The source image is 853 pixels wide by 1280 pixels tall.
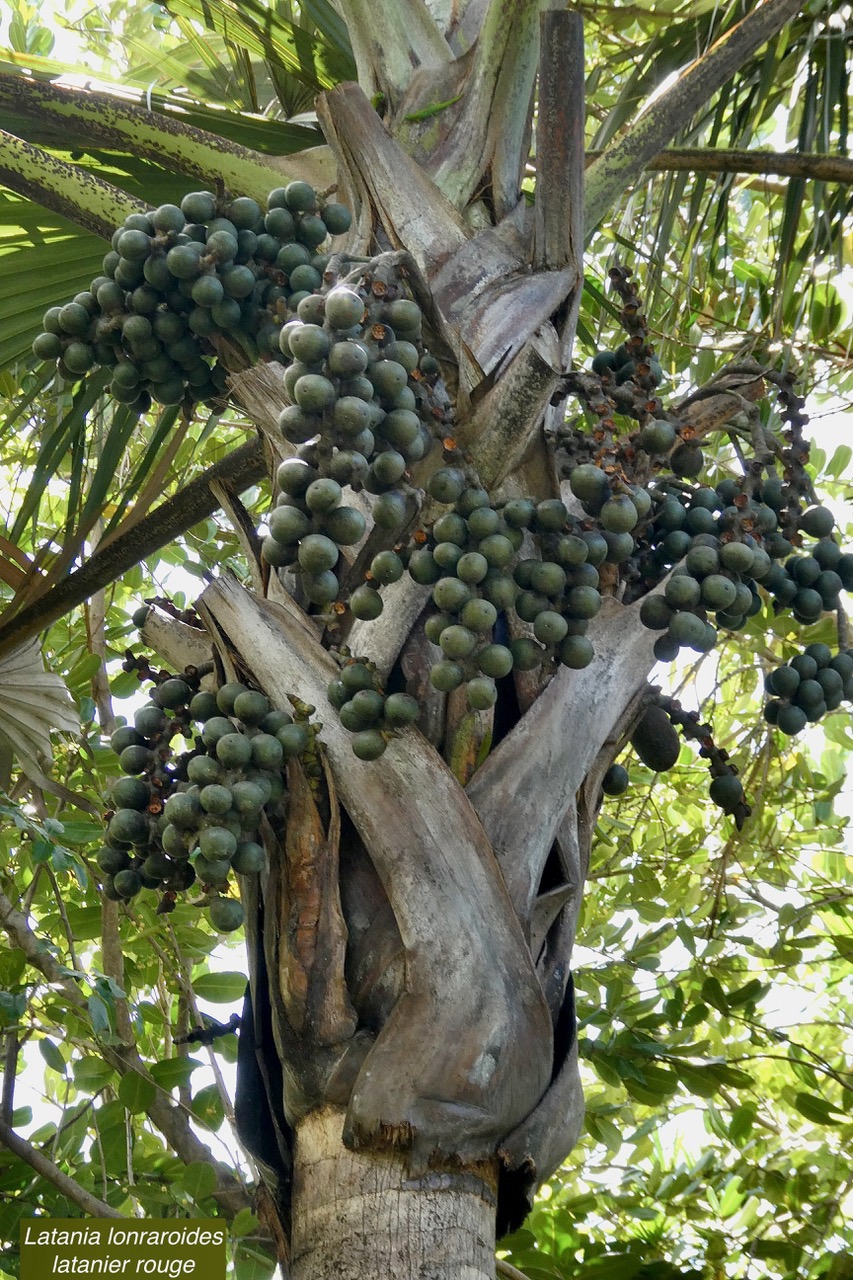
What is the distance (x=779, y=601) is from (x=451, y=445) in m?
0.62

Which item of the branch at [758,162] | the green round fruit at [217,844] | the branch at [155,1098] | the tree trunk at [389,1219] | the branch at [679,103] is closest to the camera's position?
the tree trunk at [389,1219]

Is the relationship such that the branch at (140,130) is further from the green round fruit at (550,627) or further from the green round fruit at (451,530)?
the green round fruit at (550,627)

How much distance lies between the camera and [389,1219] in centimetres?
137

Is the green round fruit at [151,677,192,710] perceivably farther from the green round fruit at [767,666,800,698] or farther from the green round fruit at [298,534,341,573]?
the green round fruit at [767,666,800,698]

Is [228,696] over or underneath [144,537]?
underneath

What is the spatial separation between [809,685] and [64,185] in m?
1.41

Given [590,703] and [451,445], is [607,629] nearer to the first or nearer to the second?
[590,703]

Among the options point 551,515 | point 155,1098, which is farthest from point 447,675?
point 155,1098

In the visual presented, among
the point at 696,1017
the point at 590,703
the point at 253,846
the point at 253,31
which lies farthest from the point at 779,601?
the point at 253,31

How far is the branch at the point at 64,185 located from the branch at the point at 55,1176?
1.56 meters

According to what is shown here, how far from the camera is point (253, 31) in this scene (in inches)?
104

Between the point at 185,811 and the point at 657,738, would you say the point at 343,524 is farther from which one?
the point at 657,738

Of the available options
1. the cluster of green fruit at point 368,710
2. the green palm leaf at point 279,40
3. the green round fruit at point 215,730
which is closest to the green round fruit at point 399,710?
the cluster of green fruit at point 368,710

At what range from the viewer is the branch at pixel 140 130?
6.96ft
